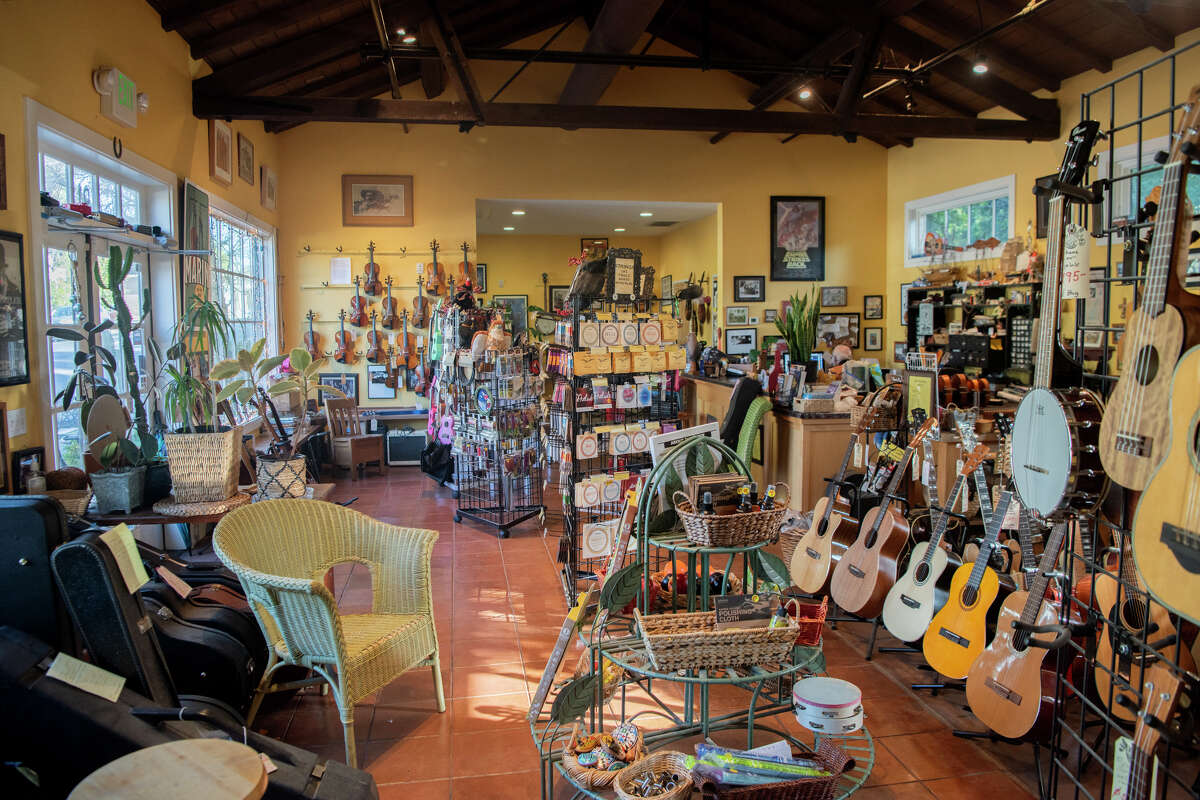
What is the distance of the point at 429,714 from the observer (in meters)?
3.24

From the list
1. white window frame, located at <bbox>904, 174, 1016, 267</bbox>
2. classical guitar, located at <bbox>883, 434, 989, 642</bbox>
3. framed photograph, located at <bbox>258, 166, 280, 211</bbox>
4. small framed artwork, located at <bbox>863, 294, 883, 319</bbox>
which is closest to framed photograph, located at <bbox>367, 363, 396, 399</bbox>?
framed photograph, located at <bbox>258, 166, 280, 211</bbox>

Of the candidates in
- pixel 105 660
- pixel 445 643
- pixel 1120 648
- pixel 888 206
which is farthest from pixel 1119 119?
pixel 105 660

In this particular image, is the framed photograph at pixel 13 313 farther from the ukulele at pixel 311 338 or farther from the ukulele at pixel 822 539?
the ukulele at pixel 311 338

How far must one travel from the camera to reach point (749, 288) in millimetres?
9945

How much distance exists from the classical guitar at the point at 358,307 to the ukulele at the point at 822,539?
620cm

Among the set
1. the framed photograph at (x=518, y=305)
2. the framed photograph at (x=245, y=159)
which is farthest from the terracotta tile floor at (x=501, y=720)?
the framed photograph at (x=518, y=305)

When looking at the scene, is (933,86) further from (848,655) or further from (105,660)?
(105,660)

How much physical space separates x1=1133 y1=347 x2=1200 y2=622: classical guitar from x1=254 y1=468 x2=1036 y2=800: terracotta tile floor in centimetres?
138

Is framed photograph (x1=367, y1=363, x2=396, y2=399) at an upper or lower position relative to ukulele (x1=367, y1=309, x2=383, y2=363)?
lower

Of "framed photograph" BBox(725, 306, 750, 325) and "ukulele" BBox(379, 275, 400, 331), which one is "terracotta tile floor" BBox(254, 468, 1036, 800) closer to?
"ukulele" BBox(379, 275, 400, 331)

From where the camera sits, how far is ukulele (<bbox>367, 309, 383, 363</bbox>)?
354 inches

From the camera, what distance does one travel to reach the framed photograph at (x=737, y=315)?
32.5ft

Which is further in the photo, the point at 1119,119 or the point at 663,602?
the point at 1119,119

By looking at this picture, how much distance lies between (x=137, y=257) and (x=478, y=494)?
10.4 ft
